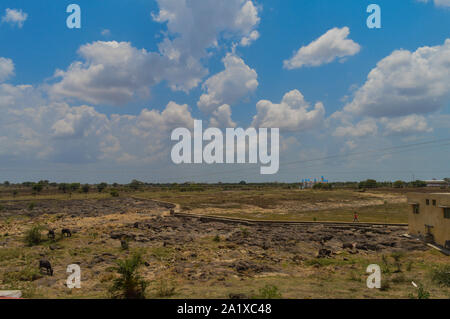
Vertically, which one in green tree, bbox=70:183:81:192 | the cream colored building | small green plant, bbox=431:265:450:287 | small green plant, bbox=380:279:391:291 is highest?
the cream colored building

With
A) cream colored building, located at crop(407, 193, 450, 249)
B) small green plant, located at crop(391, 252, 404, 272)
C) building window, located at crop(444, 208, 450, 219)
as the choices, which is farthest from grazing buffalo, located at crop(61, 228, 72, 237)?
building window, located at crop(444, 208, 450, 219)

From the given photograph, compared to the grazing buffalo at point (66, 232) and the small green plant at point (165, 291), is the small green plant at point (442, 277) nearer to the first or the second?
the small green plant at point (165, 291)

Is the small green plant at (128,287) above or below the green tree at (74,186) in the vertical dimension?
above

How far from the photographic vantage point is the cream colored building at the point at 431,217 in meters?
19.1

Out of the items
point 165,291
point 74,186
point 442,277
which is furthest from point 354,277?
point 74,186

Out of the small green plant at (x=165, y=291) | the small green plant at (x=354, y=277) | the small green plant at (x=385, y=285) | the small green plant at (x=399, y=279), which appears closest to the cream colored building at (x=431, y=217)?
the small green plant at (x=399, y=279)

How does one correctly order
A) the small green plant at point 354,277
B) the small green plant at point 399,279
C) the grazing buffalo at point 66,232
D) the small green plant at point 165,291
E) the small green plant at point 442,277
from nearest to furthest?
1. the small green plant at point 165,291
2. the small green plant at point 442,277
3. the small green plant at point 399,279
4. the small green plant at point 354,277
5. the grazing buffalo at point 66,232

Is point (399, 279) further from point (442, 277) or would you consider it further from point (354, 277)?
point (354, 277)

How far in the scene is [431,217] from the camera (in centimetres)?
2075

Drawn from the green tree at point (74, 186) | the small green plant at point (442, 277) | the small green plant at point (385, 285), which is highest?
the small green plant at point (442, 277)

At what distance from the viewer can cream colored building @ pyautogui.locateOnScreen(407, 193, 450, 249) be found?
62.6 feet

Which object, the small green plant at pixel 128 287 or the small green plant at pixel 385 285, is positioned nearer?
the small green plant at pixel 128 287

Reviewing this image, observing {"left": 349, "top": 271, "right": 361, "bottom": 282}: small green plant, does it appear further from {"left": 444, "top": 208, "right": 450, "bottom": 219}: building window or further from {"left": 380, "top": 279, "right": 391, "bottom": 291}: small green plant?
{"left": 444, "top": 208, "right": 450, "bottom": 219}: building window
